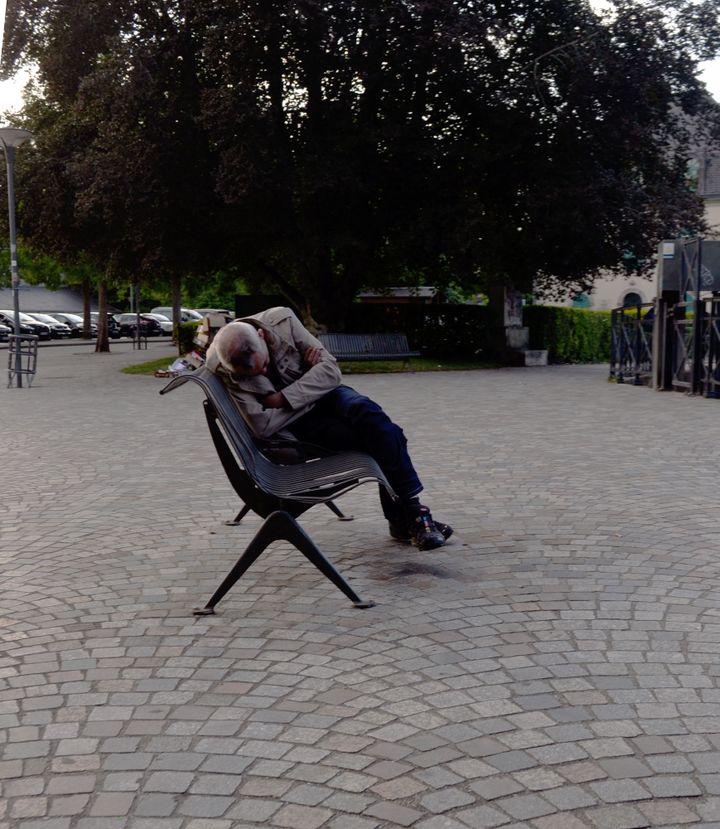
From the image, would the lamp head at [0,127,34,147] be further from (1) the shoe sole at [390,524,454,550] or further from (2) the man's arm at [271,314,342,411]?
(1) the shoe sole at [390,524,454,550]

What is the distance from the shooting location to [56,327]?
5722 centimetres

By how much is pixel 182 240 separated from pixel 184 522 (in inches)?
744

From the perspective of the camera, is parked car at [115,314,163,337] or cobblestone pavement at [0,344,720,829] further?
parked car at [115,314,163,337]

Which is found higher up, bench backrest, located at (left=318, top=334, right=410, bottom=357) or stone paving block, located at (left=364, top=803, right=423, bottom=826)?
bench backrest, located at (left=318, top=334, right=410, bottom=357)

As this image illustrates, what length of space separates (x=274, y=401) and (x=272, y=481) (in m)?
0.68

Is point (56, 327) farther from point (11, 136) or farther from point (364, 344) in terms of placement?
point (11, 136)

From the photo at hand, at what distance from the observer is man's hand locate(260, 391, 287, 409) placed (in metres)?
5.39

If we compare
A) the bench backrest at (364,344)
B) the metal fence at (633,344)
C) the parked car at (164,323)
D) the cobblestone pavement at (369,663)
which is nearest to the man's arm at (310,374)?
the cobblestone pavement at (369,663)

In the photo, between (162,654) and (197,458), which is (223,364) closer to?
(162,654)

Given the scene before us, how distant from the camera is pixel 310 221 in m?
23.8

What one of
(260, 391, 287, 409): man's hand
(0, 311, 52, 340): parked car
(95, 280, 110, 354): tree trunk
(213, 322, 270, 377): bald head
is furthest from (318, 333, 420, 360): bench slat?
(0, 311, 52, 340): parked car

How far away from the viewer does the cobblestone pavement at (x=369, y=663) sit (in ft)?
9.13

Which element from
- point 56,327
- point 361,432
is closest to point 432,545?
point 361,432

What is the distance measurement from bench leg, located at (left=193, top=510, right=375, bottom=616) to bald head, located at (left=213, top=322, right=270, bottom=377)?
0.84 m
